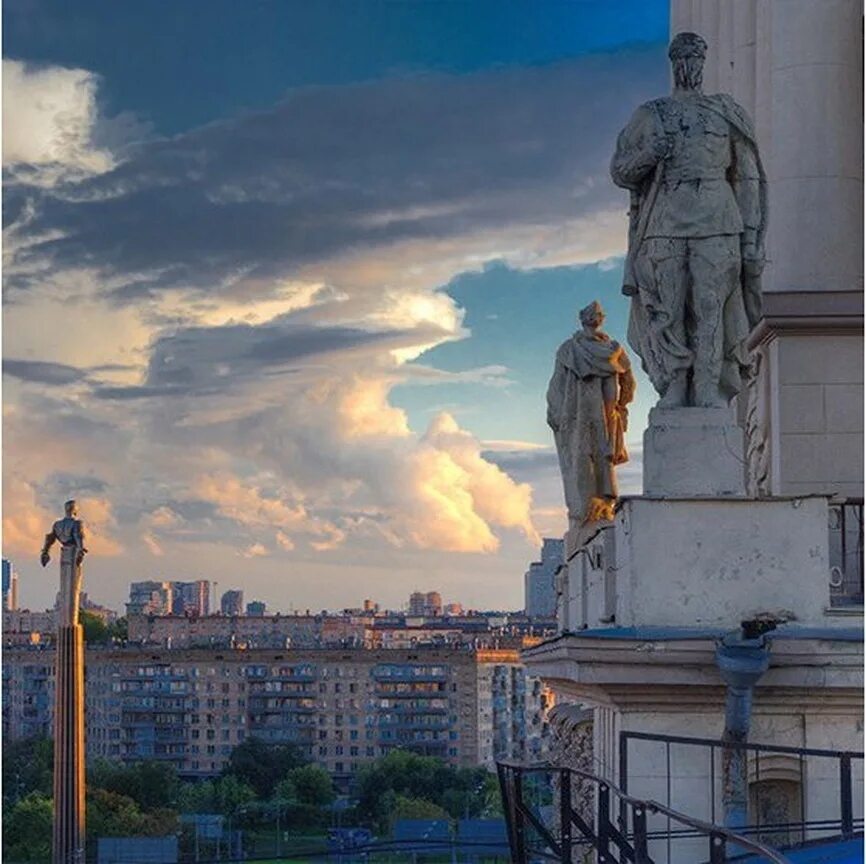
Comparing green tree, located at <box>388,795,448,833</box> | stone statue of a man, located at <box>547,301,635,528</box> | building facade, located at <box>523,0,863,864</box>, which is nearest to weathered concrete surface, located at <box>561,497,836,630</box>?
building facade, located at <box>523,0,863,864</box>

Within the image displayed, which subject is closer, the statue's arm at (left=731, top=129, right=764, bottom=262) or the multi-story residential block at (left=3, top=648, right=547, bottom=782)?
the statue's arm at (left=731, top=129, right=764, bottom=262)

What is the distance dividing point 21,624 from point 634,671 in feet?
599

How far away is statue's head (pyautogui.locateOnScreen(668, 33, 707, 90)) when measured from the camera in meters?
8.95

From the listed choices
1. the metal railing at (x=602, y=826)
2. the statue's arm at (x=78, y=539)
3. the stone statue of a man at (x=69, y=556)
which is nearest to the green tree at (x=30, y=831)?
the stone statue of a man at (x=69, y=556)

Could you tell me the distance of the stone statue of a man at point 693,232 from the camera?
8.77m

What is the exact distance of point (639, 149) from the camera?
8797 millimetres

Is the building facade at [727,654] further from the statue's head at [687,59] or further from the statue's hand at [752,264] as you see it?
the statue's head at [687,59]

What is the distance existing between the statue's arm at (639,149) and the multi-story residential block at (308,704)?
172m

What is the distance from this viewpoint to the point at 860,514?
8750 mm

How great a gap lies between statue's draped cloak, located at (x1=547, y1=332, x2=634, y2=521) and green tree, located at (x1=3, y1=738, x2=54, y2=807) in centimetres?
11599

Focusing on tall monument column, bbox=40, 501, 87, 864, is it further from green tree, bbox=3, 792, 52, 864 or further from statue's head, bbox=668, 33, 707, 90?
green tree, bbox=3, 792, 52, 864

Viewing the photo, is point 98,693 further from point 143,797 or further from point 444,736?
point 143,797

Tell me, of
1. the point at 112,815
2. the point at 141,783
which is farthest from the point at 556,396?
the point at 141,783

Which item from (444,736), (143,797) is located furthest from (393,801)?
(444,736)
